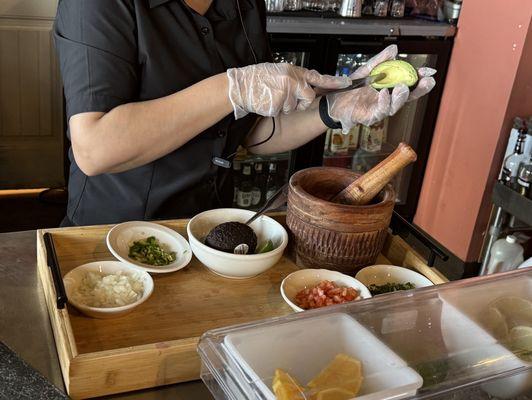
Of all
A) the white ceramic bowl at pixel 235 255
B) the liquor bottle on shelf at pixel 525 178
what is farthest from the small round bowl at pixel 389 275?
the liquor bottle on shelf at pixel 525 178

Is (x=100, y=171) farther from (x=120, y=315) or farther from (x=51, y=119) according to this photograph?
(x=51, y=119)

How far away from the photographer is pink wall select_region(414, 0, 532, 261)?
274 cm

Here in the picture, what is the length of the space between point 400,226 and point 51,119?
2259mm

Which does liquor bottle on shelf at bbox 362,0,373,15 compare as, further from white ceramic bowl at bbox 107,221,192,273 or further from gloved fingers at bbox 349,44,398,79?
white ceramic bowl at bbox 107,221,192,273

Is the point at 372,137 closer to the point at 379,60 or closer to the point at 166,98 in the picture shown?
the point at 379,60

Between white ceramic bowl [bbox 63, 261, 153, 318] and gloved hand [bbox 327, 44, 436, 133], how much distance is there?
24.6 inches

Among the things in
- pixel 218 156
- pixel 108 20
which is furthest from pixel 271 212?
pixel 108 20

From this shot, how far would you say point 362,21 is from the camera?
2861mm

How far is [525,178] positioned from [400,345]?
6.38 feet

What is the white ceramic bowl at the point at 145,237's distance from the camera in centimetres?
116

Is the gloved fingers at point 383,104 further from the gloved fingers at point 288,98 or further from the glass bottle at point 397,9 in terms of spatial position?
the glass bottle at point 397,9

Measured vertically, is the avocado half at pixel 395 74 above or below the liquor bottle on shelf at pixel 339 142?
above

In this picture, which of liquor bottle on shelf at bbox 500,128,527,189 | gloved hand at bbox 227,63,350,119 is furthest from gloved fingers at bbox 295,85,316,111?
liquor bottle on shelf at bbox 500,128,527,189

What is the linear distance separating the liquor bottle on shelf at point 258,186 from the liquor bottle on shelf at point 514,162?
1.09 metres
